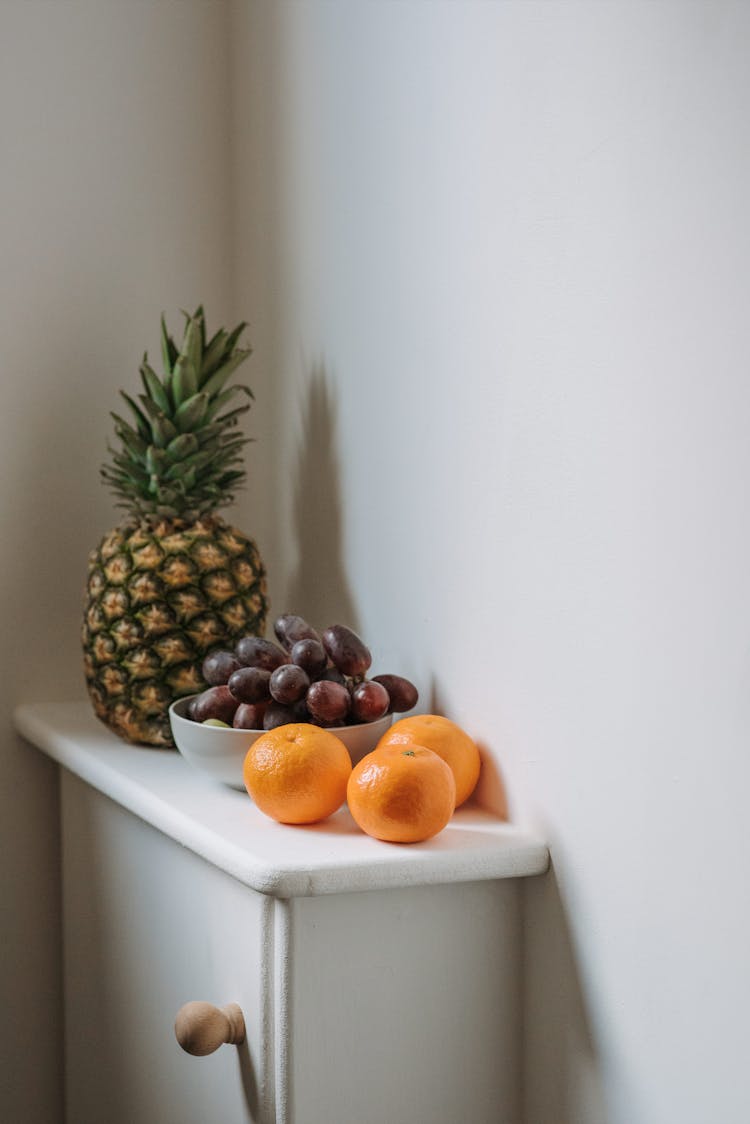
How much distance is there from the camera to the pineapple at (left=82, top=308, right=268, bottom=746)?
51.4 inches

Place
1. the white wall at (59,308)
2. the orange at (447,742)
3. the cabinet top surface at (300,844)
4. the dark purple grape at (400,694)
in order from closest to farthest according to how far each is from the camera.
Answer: the cabinet top surface at (300,844) → the orange at (447,742) → the dark purple grape at (400,694) → the white wall at (59,308)

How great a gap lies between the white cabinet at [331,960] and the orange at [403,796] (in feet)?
0.07

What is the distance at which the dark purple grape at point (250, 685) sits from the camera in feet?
3.67

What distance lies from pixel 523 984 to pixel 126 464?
2.45 ft

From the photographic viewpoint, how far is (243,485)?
161 centimetres

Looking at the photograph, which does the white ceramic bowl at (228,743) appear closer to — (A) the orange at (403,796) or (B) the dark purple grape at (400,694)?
(B) the dark purple grape at (400,694)

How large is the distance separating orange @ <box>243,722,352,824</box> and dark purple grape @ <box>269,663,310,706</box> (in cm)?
7

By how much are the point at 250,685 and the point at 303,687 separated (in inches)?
2.1

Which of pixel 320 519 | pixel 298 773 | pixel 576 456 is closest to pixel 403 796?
pixel 298 773

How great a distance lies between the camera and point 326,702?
3.57 ft

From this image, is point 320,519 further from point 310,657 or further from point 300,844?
point 300,844

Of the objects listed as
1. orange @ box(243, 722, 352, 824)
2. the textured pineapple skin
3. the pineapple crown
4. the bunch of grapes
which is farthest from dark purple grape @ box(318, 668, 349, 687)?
the pineapple crown

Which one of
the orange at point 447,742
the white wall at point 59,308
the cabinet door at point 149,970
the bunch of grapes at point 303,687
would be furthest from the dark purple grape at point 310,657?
the white wall at point 59,308

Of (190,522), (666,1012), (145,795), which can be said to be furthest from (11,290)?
(666,1012)
